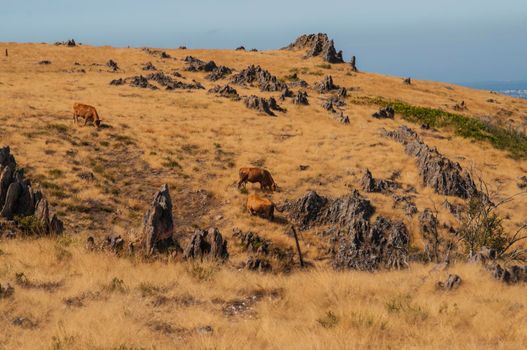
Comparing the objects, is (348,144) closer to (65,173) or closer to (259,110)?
(259,110)

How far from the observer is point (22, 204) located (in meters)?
15.1

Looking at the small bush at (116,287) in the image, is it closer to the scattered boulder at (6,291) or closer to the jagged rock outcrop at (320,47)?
the scattered boulder at (6,291)

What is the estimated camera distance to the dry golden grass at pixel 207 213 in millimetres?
8188

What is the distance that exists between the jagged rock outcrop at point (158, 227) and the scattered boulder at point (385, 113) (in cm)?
3355

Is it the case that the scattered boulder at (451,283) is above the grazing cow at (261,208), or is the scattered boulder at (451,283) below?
above

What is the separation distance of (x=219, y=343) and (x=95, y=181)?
17419 millimetres

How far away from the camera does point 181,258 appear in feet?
43.7

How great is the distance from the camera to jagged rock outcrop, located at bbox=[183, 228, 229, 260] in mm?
13891

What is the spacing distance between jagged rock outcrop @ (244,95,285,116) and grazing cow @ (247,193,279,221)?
22200 mm

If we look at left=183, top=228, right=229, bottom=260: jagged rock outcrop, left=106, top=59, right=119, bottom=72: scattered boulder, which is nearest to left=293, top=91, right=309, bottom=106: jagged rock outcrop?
left=106, top=59, right=119, bottom=72: scattered boulder

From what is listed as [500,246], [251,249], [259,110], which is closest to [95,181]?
[251,249]

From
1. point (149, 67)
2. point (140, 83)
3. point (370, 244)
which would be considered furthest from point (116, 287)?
point (149, 67)

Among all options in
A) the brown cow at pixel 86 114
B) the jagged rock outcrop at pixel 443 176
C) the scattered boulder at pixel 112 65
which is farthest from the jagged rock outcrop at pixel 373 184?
the scattered boulder at pixel 112 65

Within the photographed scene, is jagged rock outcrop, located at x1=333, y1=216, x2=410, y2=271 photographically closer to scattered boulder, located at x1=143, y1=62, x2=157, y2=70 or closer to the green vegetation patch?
the green vegetation patch
